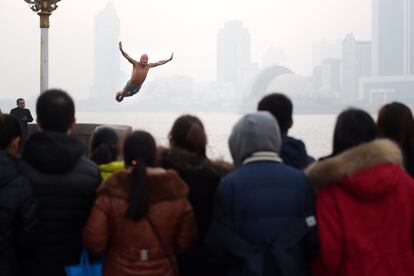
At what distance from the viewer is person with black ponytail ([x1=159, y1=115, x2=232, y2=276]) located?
328 centimetres

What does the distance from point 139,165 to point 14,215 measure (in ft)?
2.13

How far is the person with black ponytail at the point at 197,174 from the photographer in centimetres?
328

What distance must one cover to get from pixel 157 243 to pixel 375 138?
1229mm

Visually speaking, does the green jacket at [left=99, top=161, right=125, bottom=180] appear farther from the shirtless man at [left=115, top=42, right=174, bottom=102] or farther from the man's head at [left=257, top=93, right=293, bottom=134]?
the shirtless man at [left=115, top=42, right=174, bottom=102]

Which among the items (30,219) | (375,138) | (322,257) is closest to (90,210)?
(30,219)

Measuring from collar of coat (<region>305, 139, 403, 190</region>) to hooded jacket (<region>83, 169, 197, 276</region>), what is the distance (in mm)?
655

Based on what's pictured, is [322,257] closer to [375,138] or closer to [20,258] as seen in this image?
[375,138]

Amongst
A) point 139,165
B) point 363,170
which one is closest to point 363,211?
point 363,170

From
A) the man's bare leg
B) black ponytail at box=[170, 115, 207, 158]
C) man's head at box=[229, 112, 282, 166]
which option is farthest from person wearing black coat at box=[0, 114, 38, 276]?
the man's bare leg

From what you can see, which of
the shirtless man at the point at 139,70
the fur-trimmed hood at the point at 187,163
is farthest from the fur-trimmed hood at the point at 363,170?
the shirtless man at the point at 139,70

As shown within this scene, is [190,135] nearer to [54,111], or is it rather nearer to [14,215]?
[54,111]

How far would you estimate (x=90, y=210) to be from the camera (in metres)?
3.12

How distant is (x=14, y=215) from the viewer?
9.70 feet

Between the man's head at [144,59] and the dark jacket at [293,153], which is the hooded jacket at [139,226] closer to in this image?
the dark jacket at [293,153]
